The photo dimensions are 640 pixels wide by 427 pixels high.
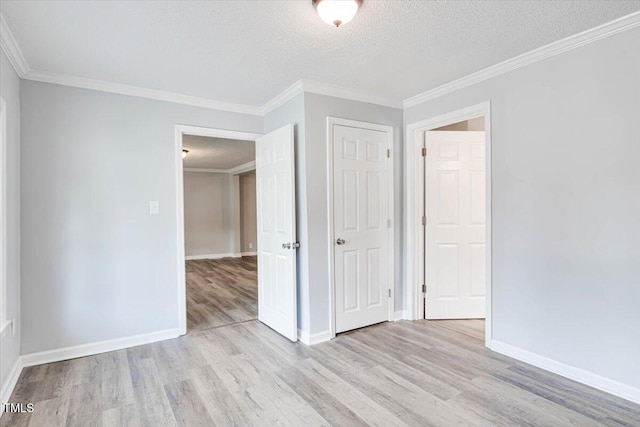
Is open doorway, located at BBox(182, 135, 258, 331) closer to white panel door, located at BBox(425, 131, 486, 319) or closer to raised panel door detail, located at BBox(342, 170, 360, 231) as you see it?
raised panel door detail, located at BBox(342, 170, 360, 231)

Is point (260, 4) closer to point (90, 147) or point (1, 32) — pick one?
point (1, 32)

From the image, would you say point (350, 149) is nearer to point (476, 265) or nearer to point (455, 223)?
point (455, 223)

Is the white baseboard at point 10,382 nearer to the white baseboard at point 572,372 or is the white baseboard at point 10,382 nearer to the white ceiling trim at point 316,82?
the white ceiling trim at point 316,82

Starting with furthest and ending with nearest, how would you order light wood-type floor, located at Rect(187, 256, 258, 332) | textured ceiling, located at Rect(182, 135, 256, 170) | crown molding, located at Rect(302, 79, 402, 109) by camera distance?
1. textured ceiling, located at Rect(182, 135, 256, 170)
2. light wood-type floor, located at Rect(187, 256, 258, 332)
3. crown molding, located at Rect(302, 79, 402, 109)

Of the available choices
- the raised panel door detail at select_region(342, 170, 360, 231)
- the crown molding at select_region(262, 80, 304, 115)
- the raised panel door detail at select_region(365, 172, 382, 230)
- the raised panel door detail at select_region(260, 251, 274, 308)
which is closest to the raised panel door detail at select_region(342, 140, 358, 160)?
the raised panel door detail at select_region(342, 170, 360, 231)

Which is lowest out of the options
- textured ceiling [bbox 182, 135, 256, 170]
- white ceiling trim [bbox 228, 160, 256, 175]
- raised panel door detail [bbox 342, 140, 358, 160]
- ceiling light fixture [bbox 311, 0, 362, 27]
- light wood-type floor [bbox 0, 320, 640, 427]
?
light wood-type floor [bbox 0, 320, 640, 427]

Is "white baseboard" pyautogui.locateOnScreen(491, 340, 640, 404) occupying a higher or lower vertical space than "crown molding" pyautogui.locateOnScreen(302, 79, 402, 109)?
lower

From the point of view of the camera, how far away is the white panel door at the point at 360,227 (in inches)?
Answer: 128

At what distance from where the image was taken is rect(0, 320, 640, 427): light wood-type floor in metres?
1.97

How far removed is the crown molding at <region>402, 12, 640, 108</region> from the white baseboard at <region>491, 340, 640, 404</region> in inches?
86.5

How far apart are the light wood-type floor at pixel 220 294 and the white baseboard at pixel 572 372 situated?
252 centimetres

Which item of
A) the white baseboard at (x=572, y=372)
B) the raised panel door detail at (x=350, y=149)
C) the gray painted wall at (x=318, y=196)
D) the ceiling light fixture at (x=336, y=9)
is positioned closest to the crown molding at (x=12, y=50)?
the ceiling light fixture at (x=336, y=9)

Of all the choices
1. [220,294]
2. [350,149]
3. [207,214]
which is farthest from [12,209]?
[207,214]

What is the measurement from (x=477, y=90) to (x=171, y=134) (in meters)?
2.82
